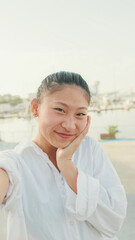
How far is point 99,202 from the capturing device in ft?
2.50

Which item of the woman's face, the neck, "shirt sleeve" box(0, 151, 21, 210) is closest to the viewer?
"shirt sleeve" box(0, 151, 21, 210)

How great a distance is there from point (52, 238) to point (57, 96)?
1.63 feet

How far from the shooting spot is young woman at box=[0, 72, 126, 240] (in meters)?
0.74

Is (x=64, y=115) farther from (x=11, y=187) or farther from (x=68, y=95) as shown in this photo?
(x=11, y=187)

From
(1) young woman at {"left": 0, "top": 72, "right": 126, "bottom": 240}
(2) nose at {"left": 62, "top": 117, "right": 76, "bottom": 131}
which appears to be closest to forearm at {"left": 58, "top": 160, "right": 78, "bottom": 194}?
(1) young woman at {"left": 0, "top": 72, "right": 126, "bottom": 240}

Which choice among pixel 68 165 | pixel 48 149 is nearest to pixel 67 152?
pixel 68 165

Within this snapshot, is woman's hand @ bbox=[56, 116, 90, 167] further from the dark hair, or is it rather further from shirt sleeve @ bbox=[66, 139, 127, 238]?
the dark hair

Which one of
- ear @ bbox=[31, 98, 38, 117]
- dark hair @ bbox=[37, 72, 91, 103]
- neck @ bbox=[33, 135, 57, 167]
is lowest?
neck @ bbox=[33, 135, 57, 167]

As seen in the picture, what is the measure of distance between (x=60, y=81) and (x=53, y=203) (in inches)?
17.5

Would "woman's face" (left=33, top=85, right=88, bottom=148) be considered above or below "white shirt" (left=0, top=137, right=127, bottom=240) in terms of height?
above

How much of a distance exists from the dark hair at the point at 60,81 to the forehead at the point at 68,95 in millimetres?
15

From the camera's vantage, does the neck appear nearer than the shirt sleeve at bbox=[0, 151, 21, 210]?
No

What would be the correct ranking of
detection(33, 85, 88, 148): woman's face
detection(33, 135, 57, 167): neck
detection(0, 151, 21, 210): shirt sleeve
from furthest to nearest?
detection(33, 135, 57, 167): neck → detection(33, 85, 88, 148): woman's face → detection(0, 151, 21, 210): shirt sleeve

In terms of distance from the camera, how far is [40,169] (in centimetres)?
85
